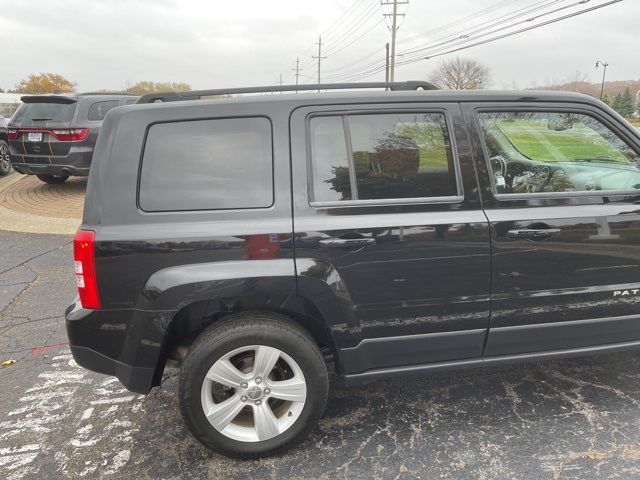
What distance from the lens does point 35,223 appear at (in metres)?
7.80

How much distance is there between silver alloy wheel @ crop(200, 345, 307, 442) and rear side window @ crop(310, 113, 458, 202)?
861 mm

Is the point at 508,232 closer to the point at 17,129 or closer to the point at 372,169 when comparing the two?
the point at 372,169

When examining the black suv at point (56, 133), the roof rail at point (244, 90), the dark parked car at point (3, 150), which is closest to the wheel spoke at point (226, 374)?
the roof rail at point (244, 90)

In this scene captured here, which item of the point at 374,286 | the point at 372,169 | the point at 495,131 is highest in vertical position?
the point at 495,131

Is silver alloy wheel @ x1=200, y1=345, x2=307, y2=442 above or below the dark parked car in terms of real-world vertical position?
below

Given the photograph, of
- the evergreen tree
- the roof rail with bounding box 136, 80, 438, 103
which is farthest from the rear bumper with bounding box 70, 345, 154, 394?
the evergreen tree

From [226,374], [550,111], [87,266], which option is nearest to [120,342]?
[87,266]

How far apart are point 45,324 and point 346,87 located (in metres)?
3.40

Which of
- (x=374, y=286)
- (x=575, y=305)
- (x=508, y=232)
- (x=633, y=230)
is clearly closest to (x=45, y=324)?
(x=374, y=286)

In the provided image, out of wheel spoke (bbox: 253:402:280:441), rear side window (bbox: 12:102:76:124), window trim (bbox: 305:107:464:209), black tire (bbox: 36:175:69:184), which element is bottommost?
wheel spoke (bbox: 253:402:280:441)

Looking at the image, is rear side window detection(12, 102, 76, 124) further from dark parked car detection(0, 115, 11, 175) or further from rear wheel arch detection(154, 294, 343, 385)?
rear wheel arch detection(154, 294, 343, 385)

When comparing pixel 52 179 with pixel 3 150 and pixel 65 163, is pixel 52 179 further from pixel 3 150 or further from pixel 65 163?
pixel 3 150

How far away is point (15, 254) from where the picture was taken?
248 inches

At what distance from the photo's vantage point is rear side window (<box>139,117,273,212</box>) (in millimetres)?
2336
